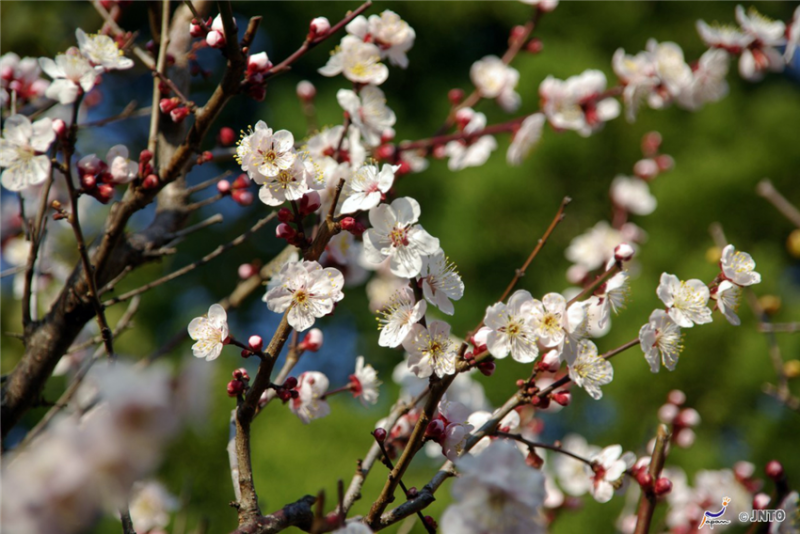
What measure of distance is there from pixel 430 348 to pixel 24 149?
623 millimetres

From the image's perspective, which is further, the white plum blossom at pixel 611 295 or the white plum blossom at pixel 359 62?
the white plum blossom at pixel 359 62

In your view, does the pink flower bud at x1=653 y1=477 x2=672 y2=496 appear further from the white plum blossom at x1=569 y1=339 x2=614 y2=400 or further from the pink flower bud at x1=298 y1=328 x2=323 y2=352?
the pink flower bud at x1=298 y1=328 x2=323 y2=352

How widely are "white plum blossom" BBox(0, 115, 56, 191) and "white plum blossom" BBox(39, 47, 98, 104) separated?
1.7 inches

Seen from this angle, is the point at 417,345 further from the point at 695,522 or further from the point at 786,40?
the point at 786,40

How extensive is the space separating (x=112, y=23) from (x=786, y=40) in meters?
1.32

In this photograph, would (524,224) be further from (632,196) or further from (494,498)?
(494,498)

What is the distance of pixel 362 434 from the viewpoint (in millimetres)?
3113

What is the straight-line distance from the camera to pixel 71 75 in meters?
0.93

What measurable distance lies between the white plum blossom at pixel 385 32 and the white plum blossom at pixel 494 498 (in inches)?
28.5

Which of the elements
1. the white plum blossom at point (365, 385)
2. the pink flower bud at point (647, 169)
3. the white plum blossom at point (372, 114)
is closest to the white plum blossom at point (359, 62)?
the white plum blossom at point (372, 114)

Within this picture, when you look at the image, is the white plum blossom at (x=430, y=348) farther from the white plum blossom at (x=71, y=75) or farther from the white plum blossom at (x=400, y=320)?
the white plum blossom at (x=71, y=75)

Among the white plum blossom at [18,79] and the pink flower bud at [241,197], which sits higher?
the white plum blossom at [18,79]

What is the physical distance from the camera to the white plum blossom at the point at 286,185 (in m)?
0.77

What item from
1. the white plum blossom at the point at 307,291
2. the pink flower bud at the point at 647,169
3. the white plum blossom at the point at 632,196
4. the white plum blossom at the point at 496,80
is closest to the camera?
the white plum blossom at the point at 307,291
